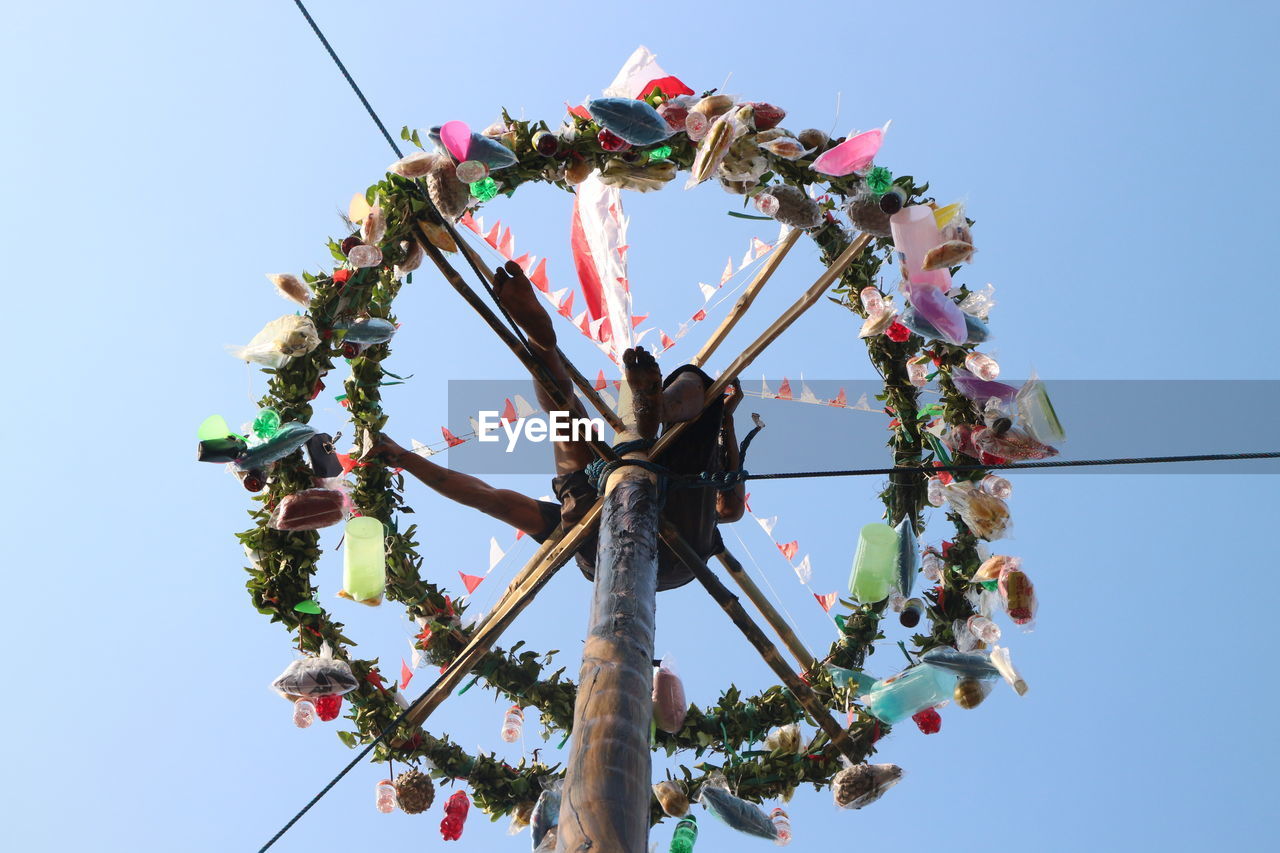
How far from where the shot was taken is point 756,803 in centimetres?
651

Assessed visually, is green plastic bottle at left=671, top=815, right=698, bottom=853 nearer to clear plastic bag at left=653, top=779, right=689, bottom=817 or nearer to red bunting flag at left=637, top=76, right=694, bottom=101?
clear plastic bag at left=653, top=779, right=689, bottom=817

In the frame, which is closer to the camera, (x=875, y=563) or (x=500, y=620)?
(x=500, y=620)

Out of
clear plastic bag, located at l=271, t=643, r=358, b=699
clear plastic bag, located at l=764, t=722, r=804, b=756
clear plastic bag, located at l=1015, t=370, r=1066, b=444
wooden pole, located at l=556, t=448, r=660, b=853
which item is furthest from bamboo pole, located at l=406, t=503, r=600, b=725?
clear plastic bag, located at l=1015, t=370, r=1066, b=444

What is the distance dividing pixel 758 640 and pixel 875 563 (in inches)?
30.5

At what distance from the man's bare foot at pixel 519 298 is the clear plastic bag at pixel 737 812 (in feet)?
8.56

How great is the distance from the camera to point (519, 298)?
217 inches

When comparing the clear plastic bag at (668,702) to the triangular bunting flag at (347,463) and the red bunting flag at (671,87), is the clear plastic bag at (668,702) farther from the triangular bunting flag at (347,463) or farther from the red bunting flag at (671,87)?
the red bunting flag at (671,87)

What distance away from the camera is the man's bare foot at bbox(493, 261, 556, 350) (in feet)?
18.1

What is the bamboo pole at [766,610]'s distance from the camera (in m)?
6.92

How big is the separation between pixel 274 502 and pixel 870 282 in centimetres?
347

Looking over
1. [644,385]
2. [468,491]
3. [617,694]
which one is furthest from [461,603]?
[617,694]

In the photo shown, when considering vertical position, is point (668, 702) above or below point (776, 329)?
below

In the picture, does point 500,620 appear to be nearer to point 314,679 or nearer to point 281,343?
point 314,679

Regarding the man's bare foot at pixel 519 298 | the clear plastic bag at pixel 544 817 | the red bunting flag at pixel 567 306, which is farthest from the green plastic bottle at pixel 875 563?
the red bunting flag at pixel 567 306
